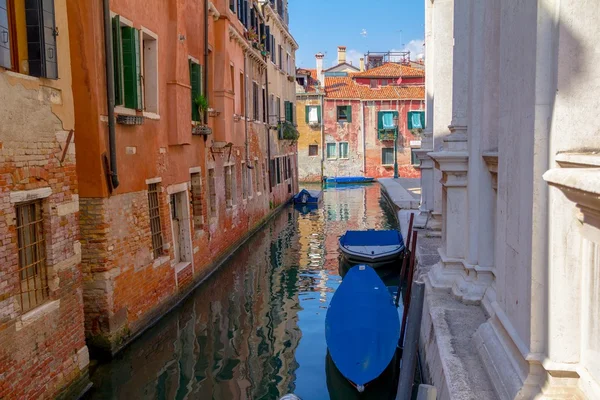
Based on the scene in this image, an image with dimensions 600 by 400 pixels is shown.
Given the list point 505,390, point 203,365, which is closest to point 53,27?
point 203,365

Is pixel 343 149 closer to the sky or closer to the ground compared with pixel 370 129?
closer to the ground

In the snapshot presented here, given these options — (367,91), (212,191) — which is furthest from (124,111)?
(367,91)

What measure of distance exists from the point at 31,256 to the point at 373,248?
8.72 metres

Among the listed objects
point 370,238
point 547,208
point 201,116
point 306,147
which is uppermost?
point 201,116

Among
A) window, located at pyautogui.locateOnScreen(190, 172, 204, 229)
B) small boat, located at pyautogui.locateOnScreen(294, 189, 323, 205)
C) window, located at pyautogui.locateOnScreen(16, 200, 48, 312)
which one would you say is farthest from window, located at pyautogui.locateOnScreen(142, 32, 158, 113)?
small boat, located at pyautogui.locateOnScreen(294, 189, 323, 205)

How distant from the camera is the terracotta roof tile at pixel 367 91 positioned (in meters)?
37.0

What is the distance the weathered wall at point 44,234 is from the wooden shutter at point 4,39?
109mm

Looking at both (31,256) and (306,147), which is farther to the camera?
(306,147)

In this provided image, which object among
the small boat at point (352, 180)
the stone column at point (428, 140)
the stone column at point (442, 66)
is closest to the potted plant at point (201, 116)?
the stone column at point (442, 66)

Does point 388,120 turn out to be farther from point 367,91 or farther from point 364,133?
point 367,91

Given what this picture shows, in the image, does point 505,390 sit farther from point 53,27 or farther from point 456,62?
point 53,27

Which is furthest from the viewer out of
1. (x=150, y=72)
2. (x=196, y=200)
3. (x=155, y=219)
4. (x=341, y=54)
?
(x=341, y=54)

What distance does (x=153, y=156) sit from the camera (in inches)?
356

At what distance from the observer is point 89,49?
7047mm
